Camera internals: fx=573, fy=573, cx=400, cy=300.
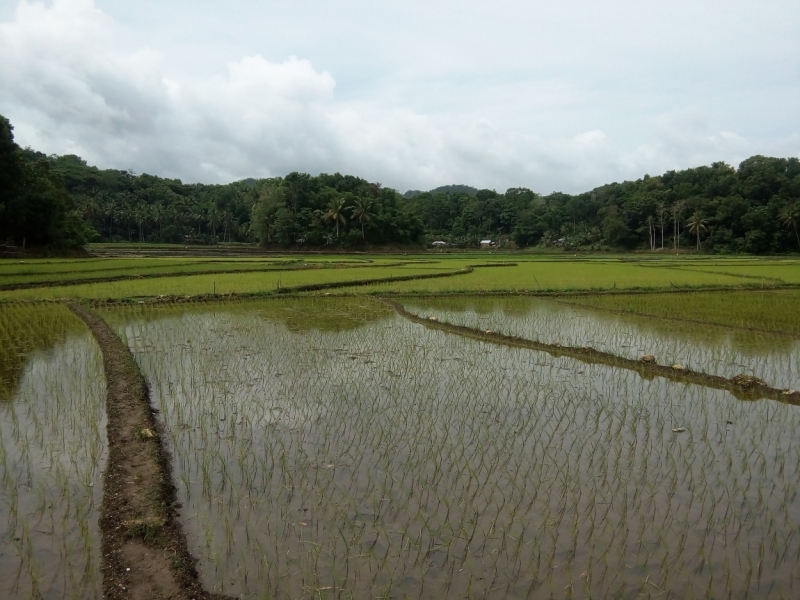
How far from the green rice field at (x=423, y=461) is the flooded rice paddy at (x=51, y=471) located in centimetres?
2

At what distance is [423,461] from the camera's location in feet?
14.7

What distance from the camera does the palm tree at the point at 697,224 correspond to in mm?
51062

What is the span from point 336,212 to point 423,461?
47.0m

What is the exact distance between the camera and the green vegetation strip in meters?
6.43

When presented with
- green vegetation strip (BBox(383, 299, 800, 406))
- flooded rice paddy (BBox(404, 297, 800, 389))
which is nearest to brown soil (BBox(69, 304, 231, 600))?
green vegetation strip (BBox(383, 299, 800, 406))

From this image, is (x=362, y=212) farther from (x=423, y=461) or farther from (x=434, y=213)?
(x=423, y=461)

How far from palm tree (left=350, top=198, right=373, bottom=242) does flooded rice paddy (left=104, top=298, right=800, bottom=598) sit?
143 ft

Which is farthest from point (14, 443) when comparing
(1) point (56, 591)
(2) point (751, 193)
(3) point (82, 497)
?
(2) point (751, 193)

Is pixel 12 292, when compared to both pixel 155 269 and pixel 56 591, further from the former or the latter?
pixel 56 591

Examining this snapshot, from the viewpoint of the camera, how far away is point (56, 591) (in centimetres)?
293

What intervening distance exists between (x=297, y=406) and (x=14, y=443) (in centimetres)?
244

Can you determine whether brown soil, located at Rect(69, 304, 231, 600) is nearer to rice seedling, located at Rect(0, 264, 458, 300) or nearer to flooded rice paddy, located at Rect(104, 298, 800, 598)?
flooded rice paddy, located at Rect(104, 298, 800, 598)

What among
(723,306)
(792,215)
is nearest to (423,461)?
(723,306)

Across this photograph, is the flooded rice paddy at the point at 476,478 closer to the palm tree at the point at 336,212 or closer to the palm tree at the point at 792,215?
the palm tree at the point at 336,212
